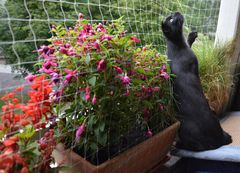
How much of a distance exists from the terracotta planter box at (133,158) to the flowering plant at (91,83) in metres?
0.05

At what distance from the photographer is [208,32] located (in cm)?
208

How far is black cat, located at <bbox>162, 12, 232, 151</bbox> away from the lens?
1269 millimetres

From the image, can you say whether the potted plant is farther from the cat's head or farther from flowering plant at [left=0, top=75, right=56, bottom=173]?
the cat's head

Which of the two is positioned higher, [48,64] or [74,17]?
[74,17]

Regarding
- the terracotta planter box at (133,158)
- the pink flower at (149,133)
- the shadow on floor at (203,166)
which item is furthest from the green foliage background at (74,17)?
the shadow on floor at (203,166)

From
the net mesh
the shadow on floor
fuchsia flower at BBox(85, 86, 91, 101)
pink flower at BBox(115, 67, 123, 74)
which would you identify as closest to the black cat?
the shadow on floor

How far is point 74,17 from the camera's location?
104 cm

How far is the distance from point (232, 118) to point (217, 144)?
0.70 meters

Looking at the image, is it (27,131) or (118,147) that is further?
(118,147)

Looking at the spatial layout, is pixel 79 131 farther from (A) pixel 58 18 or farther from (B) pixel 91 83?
(A) pixel 58 18

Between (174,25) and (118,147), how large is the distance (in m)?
0.67

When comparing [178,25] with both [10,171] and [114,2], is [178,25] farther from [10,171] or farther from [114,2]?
[10,171]

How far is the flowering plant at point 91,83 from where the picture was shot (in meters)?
0.82

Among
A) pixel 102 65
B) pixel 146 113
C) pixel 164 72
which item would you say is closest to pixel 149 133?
pixel 146 113
